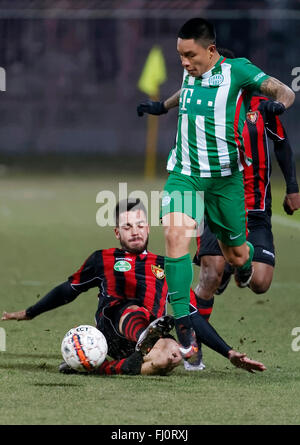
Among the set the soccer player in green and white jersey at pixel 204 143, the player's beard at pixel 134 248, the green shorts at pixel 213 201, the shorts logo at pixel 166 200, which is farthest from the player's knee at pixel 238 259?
the shorts logo at pixel 166 200

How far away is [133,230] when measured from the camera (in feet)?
21.7

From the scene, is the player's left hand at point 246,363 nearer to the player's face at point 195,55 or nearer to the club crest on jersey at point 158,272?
the club crest on jersey at point 158,272

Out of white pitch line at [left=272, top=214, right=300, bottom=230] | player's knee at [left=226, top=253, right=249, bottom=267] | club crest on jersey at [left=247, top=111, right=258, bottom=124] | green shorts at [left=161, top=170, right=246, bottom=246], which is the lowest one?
white pitch line at [left=272, top=214, right=300, bottom=230]

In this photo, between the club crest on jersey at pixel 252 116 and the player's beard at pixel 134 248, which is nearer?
the player's beard at pixel 134 248

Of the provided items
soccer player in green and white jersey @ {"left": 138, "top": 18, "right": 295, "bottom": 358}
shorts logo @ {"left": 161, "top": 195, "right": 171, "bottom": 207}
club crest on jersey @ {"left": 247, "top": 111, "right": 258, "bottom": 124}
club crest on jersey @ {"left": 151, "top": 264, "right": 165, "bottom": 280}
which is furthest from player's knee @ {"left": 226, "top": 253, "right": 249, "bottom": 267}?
club crest on jersey @ {"left": 247, "top": 111, "right": 258, "bottom": 124}

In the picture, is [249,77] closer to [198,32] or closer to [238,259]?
[198,32]

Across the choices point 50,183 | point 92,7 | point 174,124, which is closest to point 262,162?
point 50,183

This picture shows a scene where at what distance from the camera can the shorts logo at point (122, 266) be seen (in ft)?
21.7

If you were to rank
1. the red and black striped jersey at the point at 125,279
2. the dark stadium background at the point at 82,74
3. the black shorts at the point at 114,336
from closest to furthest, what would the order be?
the black shorts at the point at 114,336 < the red and black striped jersey at the point at 125,279 < the dark stadium background at the point at 82,74

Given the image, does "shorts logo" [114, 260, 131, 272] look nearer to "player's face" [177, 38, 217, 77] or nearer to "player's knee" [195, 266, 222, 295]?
"player's knee" [195, 266, 222, 295]

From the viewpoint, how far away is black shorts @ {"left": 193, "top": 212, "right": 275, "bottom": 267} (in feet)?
23.9

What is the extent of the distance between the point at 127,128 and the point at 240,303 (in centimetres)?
1558

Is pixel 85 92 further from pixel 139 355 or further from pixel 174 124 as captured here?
pixel 139 355

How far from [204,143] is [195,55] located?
1.68 feet
